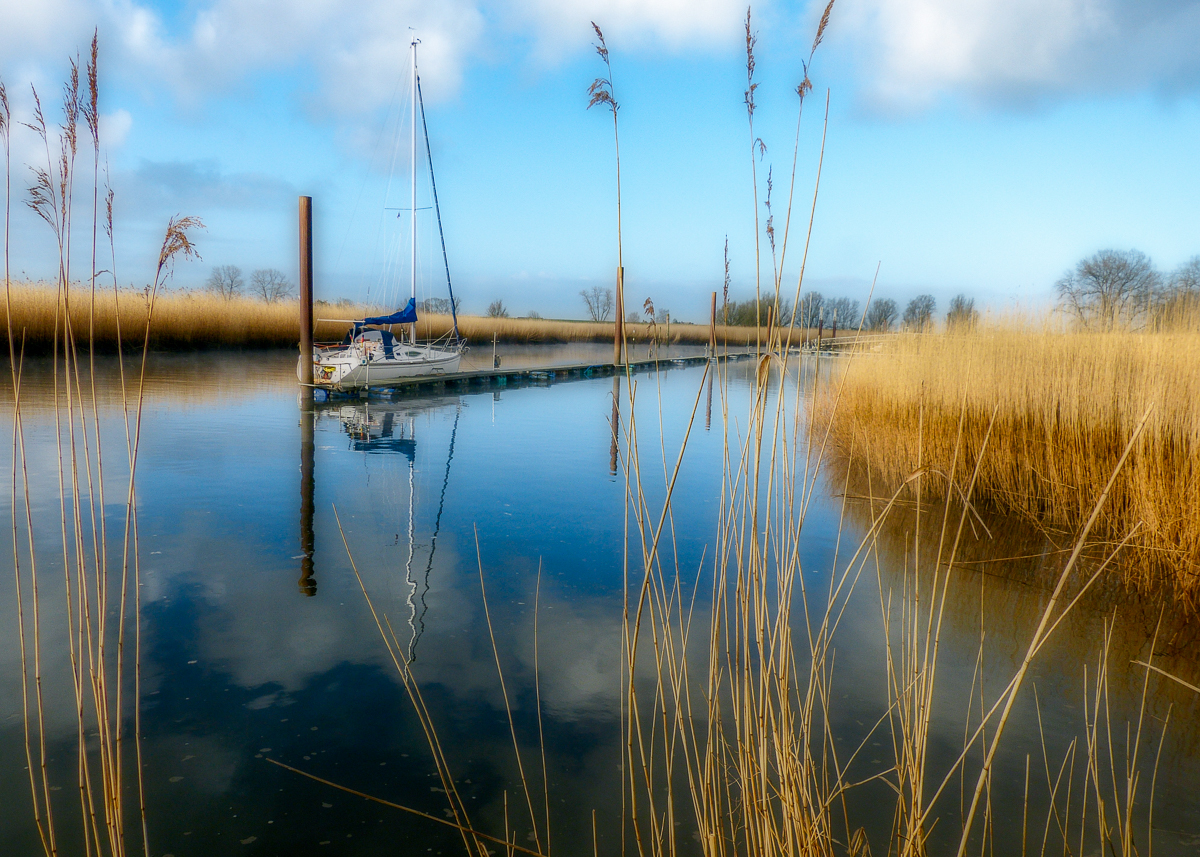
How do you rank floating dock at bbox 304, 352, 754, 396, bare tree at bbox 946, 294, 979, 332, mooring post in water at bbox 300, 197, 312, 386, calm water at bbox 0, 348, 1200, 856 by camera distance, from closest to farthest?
calm water at bbox 0, 348, 1200, 856 < bare tree at bbox 946, 294, 979, 332 < mooring post in water at bbox 300, 197, 312, 386 < floating dock at bbox 304, 352, 754, 396

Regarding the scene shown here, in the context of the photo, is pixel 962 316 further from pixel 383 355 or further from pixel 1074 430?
pixel 383 355

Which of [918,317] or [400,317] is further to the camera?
[400,317]

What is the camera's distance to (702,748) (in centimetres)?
248

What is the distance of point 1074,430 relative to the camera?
4.87 meters

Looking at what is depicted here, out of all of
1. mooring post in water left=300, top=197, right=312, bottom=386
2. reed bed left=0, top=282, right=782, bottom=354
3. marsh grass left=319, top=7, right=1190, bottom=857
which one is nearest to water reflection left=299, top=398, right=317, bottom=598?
marsh grass left=319, top=7, right=1190, bottom=857

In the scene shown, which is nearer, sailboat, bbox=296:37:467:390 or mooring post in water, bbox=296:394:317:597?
mooring post in water, bbox=296:394:317:597

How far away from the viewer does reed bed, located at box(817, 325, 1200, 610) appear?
3.78 m

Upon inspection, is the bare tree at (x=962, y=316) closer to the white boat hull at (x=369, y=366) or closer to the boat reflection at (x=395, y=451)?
the boat reflection at (x=395, y=451)

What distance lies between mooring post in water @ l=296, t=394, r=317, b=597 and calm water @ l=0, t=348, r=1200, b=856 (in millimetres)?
34

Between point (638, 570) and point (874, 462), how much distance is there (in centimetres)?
369

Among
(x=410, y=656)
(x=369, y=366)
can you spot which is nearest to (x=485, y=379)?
(x=369, y=366)

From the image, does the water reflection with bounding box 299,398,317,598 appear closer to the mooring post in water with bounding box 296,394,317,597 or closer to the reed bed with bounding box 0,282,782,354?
the mooring post in water with bounding box 296,394,317,597

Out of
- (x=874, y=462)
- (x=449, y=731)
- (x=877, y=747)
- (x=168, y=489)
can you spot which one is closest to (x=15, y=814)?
(x=449, y=731)

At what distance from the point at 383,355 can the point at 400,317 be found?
123 cm
